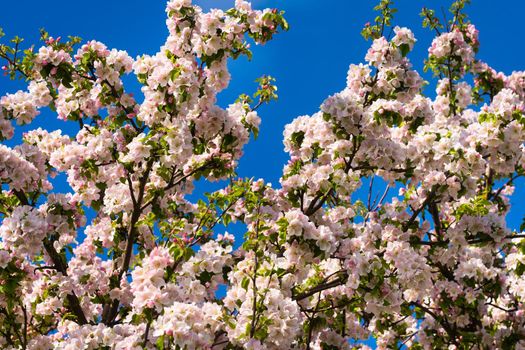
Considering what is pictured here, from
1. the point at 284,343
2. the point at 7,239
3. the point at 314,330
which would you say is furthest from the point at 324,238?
the point at 7,239

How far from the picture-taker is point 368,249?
7879 millimetres

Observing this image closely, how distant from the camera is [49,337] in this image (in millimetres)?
7988

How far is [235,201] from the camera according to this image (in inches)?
324

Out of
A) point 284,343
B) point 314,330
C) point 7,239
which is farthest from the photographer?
point 314,330

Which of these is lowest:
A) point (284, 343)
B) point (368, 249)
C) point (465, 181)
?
point (284, 343)

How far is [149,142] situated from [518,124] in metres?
4.32

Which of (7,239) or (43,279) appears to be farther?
(43,279)

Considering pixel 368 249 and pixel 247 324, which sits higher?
pixel 368 249

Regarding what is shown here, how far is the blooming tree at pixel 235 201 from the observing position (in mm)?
6637

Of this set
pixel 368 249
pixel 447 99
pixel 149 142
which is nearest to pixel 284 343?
pixel 368 249

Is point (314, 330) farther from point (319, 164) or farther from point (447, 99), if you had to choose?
point (447, 99)

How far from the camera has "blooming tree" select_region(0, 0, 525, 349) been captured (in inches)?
261

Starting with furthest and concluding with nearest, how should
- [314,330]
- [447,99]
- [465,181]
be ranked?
[447,99]
[314,330]
[465,181]

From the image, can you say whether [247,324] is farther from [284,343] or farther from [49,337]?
[49,337]
